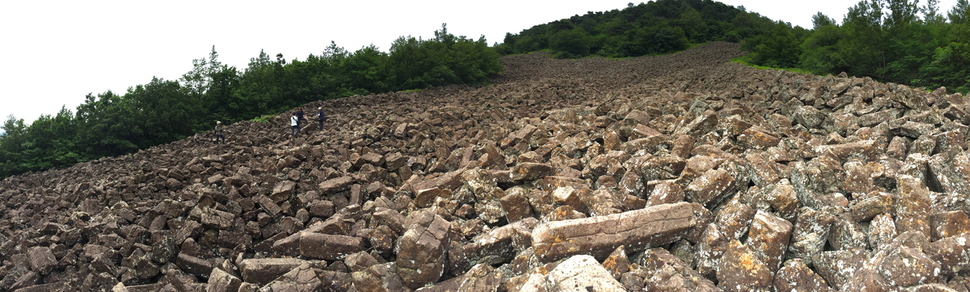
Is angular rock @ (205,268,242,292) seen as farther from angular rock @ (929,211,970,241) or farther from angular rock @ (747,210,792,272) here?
angular rock @ (929,211,970,241)

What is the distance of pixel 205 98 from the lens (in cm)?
2647

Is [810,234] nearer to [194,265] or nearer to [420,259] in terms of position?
[420,259]

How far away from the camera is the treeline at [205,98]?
2228 cm

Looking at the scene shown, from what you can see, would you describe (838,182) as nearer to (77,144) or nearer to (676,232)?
(676,232)

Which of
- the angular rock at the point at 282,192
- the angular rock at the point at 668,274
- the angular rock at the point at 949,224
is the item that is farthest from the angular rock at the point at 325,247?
the angular rock at the point at 949,224

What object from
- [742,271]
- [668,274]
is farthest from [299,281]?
[742,271]

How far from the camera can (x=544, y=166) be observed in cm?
662

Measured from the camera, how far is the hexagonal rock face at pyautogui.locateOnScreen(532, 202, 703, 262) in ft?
13.6

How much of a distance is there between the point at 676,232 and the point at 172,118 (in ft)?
87.0

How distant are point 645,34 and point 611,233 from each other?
5919cm

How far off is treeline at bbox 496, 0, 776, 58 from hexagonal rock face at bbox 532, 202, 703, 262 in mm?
57516

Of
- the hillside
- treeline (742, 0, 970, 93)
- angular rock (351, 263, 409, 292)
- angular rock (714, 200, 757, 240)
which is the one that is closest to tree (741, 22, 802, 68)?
treeline (742, 0, 970, 93)

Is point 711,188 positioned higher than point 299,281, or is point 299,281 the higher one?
point 711,188

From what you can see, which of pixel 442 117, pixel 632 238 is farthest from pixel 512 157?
pixel 442 117
